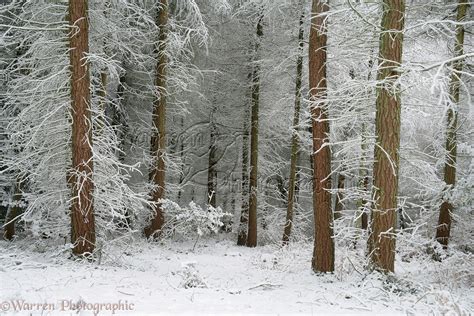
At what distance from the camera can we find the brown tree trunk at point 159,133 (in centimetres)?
1250

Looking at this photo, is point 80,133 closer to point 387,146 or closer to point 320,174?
point 320,174

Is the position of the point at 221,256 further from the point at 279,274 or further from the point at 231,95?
the point at 231,95

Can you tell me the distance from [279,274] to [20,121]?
6.93 meters

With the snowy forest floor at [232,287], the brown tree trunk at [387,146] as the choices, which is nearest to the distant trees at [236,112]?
the brown tree trunk at [387,146]

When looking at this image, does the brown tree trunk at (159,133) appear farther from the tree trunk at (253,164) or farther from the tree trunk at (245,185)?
the tree trunk at (253,164)

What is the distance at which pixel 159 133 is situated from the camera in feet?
42.7

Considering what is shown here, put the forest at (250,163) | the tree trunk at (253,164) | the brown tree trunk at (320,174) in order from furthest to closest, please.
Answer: the tree trunk at (253,164)
the brown tree trunk at (320,174)
the forest at (250,163)

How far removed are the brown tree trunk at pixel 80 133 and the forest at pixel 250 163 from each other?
0.10 ft

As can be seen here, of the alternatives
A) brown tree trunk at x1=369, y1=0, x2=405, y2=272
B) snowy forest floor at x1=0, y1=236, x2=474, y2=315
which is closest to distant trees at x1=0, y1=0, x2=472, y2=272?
brown tree trunk at x1=369, y1=0, x2=405, y2=272

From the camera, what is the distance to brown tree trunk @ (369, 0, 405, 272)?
6203 mm

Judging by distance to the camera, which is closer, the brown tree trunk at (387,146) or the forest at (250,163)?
the forest at (250,163)

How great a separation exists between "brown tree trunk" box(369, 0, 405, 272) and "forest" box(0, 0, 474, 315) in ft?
0.08

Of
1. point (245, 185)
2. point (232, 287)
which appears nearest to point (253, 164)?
point (245, 185)

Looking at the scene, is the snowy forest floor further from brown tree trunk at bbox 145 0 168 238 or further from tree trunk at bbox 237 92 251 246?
tree trunk at bbox 237 92 251 246
